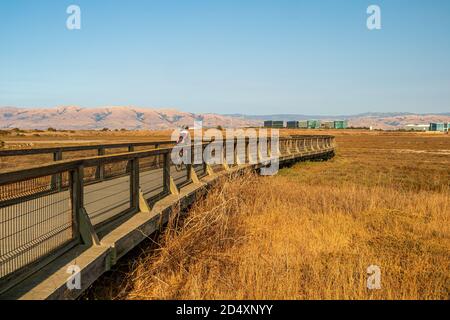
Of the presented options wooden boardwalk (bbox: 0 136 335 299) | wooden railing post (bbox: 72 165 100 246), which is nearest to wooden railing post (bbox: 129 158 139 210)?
wooden boardwalk (bbox: 0 136 335 299)

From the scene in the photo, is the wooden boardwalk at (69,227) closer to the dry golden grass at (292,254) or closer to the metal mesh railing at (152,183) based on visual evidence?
the metal mesh railing at (152,183)

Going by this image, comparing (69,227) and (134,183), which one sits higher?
(134,183)

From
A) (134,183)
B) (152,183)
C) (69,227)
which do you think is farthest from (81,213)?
(152,183)

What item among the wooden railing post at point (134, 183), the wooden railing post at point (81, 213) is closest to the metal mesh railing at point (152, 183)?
the wooden railing post at point (134, 183)

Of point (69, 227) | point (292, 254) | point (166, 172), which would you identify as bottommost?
point (292, 254)

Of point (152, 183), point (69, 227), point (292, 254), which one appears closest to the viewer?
point (69, 227)

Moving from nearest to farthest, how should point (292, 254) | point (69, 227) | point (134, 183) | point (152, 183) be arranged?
point (69, 227) < point (134, 183) < point (292, 254) < point (152, 183)

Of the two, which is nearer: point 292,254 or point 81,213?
point 81,213

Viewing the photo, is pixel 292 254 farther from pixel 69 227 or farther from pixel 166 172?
pixel 69 227

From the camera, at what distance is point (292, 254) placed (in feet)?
24.5

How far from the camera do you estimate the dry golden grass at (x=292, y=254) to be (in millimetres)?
5758
